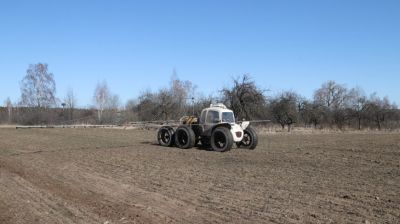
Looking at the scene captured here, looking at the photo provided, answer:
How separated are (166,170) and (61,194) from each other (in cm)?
460

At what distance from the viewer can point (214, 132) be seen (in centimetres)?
2241

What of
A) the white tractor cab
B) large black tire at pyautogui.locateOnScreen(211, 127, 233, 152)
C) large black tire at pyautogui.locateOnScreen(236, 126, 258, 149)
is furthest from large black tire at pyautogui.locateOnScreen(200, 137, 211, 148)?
large black tire at pyautogui.locateOnScreen(211, 127, 233, 152)

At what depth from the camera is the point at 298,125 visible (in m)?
62.2

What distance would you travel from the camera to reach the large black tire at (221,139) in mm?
21625

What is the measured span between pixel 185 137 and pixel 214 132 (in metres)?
2.08

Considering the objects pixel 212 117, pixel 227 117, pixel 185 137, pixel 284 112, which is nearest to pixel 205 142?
pixel 185 137

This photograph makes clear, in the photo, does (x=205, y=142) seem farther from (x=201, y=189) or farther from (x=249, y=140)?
(x=201, y=189)

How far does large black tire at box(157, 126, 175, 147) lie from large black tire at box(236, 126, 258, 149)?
10.8 feet

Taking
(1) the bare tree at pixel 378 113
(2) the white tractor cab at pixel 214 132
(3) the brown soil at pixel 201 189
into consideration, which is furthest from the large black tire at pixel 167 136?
(1) the bare tree at pixel 378 113

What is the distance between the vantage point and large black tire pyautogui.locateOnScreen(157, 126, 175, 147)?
25.0m

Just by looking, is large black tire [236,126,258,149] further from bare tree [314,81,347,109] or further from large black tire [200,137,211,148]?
bare tree [314,81,347,109]

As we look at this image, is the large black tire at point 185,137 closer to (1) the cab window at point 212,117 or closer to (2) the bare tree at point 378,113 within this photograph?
(1) the cab window at point 212,117

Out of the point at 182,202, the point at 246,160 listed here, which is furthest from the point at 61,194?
A: the point at 246,160

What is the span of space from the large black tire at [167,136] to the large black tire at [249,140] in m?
3.29
